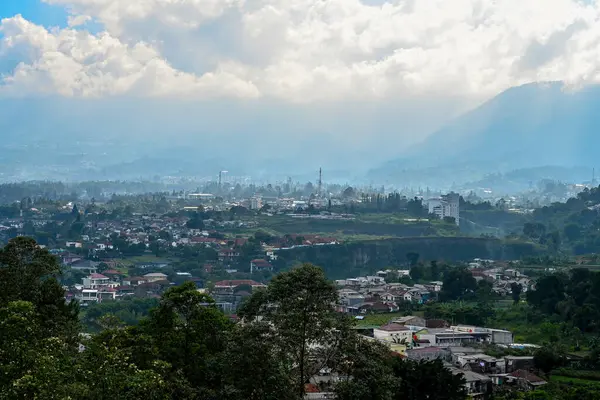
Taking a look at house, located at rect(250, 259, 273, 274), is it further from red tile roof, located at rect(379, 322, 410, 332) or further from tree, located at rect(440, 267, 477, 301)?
red tile roof, located at rect(379, 322, 410, 332)

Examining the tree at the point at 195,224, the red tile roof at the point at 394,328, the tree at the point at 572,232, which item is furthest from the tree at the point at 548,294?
the tree at the point at 195,224

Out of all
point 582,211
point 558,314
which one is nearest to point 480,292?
point 558,314

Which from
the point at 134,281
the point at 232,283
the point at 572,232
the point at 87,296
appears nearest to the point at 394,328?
the point at 232,283

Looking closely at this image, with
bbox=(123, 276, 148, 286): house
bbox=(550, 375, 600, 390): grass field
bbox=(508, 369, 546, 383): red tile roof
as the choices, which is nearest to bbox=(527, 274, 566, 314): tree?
bbox=(550, 375, 600, 390): grass field

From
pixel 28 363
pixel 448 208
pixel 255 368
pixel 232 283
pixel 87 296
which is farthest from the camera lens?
pixel 448 208

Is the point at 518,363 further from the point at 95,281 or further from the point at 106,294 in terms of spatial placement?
the point at 95,281

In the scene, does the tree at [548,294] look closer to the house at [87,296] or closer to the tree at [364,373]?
the tree at [364,373]
